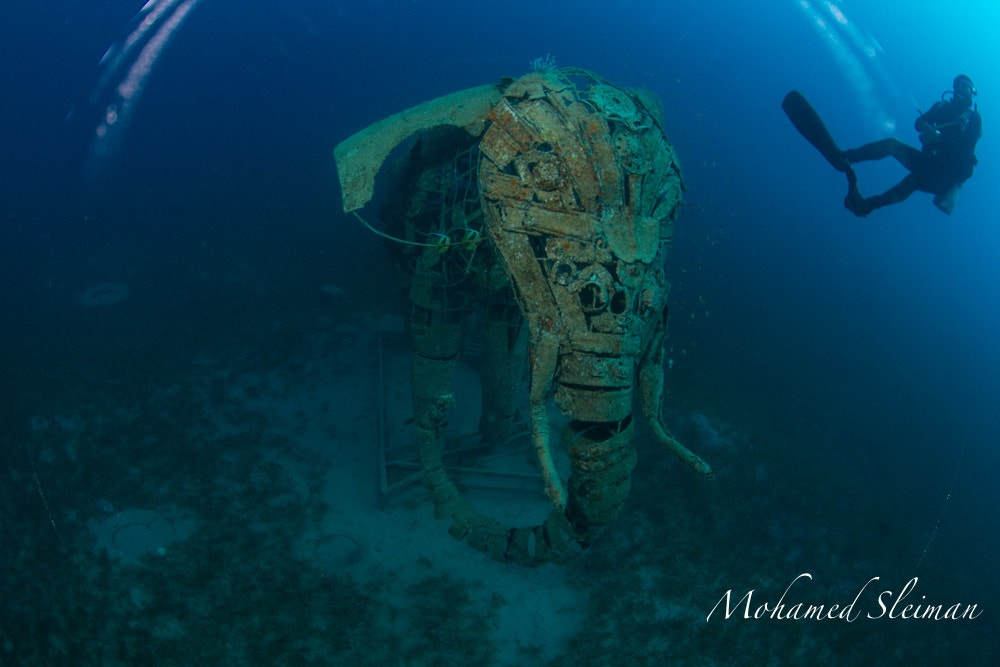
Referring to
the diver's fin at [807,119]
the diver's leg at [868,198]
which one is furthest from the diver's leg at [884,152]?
the diver's fin at [807,119]

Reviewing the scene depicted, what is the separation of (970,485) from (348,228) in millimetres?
10602

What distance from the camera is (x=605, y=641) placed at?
4570 millimetres

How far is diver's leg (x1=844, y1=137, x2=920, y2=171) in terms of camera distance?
6910 millimetres

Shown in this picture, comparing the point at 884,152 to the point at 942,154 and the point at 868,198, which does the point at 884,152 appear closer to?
the point at 868,198

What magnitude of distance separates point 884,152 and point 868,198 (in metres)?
0.78

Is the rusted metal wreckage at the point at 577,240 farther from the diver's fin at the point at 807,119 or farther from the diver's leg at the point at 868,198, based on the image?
the diver's leg at the point at 868,198

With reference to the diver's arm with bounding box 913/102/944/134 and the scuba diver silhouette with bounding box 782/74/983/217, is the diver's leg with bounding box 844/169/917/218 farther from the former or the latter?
the diver's arm with bounding box 913/102/944/134

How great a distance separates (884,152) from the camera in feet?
23.4

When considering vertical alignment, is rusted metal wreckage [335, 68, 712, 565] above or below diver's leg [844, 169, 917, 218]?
Result: below

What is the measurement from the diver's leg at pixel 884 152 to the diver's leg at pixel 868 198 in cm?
24

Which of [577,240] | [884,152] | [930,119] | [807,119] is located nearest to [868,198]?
[884,152]

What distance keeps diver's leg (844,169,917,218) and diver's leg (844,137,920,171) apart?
0.79 ft

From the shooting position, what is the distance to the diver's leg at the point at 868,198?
6.50 m

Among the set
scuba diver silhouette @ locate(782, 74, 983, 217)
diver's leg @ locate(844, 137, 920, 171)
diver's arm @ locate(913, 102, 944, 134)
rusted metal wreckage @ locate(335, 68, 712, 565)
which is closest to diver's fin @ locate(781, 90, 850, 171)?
diver's leg @ locate(844, 137, 920, 171)
